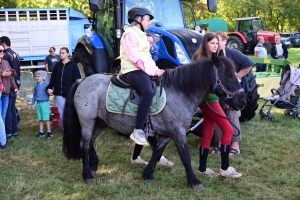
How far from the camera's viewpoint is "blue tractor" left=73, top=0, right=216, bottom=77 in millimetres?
6102

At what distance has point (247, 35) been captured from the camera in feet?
82.2

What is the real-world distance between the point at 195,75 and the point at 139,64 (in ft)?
2.10

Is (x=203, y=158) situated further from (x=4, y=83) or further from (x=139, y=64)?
(x=4, y=83)

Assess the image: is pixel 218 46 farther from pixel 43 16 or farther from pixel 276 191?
pixel 43 16

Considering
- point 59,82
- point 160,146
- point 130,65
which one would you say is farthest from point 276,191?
point 59,82

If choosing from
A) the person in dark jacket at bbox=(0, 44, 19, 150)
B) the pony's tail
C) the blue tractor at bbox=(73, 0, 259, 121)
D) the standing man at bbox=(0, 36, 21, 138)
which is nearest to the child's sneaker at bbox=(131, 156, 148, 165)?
the pony's tail

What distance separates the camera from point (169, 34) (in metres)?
6.21

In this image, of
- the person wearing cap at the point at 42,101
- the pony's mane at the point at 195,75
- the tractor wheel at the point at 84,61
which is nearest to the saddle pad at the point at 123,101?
the pony's mane at the point at 195,75

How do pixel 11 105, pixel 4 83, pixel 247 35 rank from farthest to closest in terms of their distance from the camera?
pixel 247 35 < pixel 11 105 < pixel 4 83

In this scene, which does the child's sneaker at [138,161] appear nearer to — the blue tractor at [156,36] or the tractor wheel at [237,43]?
the blue tractor at [156,36]

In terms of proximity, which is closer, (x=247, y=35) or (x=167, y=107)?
(x=167, y=107)

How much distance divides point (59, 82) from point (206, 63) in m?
3.24

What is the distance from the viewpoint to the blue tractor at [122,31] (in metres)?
6.10

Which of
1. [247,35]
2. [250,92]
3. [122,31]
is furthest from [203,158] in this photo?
[247,35]
